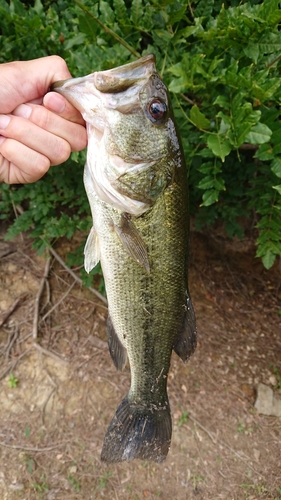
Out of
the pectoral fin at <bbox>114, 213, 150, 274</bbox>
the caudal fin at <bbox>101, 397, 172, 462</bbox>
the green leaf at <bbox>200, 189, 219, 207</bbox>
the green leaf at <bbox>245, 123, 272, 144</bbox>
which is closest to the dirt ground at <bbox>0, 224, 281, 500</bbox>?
the caudal fin at <bbox>101, 397, 172, 462</bbox>

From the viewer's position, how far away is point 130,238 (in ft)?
5.30

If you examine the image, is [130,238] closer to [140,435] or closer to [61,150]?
[61,150]

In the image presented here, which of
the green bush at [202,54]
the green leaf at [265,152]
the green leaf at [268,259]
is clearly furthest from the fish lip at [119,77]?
the green leaf at [268,259]

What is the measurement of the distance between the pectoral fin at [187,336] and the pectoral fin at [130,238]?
48 centimetres

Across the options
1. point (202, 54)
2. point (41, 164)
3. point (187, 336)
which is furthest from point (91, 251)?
point (202, 54)

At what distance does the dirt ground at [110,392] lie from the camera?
3297 millimetres

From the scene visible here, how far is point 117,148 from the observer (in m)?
1.53

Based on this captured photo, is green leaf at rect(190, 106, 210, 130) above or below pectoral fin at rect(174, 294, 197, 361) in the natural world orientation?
above

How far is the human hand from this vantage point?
1549mm

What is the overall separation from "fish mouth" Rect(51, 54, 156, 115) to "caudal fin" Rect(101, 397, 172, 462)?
1.66 metres

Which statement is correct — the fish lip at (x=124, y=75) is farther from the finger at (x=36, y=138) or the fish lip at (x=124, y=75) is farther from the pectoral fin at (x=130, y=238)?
the pectoral fin at (x=130, y=238)

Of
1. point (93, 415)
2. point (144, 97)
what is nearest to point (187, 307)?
point (144, 97)

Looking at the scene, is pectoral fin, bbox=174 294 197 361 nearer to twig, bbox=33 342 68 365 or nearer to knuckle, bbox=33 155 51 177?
knuckle, bbox=33 155 51 177

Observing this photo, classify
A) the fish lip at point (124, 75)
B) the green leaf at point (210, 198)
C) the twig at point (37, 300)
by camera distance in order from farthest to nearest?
the twig at point (37, 300) → the green leaf at point (210, 198) → the fish lip at point (124, 75)
